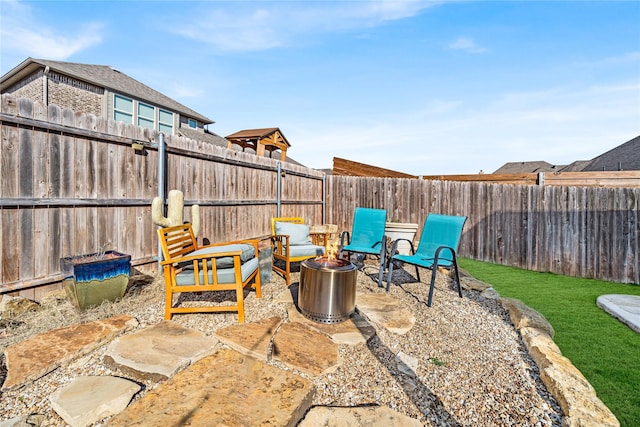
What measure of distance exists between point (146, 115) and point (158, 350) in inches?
472

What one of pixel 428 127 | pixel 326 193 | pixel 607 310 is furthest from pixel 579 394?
pixel 428 127

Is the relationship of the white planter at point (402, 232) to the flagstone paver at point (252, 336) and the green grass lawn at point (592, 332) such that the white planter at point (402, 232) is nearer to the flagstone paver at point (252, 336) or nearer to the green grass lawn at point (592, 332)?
the green grass lawn at point (592, 332)

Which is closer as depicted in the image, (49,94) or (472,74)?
(472,74)

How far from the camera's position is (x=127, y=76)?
12664 millimetres

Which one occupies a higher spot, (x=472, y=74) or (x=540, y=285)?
Answer: (x=472, y=74)

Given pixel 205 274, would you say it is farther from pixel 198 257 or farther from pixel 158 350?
pixel 158 350

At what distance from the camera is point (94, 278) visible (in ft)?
9.16

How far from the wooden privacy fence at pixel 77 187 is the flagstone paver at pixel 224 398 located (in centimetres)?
218

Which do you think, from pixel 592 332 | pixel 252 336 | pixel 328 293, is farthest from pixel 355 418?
pixel 592 332

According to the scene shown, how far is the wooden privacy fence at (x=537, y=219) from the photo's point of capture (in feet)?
17.9

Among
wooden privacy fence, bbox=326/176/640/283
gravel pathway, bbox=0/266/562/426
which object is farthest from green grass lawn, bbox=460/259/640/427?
wooden privacy fence, bbox=326/176/640/283

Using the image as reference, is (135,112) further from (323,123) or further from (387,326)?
(387,326)

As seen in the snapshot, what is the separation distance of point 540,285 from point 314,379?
15.1 feet

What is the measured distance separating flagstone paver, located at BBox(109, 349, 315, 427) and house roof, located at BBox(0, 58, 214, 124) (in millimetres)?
11708
